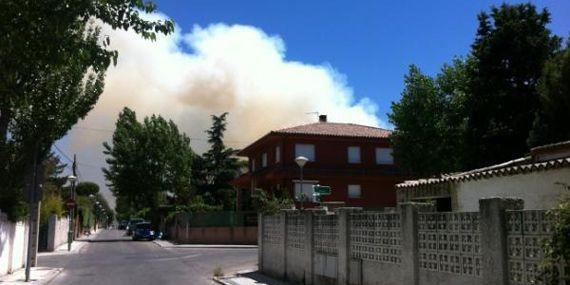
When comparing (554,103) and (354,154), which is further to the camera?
(354,154)

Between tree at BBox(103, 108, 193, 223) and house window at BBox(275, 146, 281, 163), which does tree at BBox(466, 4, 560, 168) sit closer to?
house window at BBox(275, 146, 281, 163)

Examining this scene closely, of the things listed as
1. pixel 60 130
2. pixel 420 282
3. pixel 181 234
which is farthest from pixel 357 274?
pixel 181 234

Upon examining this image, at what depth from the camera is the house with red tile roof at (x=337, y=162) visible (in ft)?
150

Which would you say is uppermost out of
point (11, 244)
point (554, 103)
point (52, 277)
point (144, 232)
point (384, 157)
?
point (384, 157)

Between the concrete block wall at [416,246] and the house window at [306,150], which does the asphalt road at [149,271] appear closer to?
the concrete block wall at [416,246]

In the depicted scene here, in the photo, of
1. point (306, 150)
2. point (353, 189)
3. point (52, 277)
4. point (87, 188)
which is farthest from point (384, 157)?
point (87, 188)

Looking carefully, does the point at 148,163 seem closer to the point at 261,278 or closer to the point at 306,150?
the point at 306,150

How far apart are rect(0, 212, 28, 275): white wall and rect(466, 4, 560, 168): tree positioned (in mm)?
20487

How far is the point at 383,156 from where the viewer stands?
48.6m

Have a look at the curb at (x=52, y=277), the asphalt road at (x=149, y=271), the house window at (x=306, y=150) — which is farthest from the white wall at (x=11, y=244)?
the house window at (x=306, y=150)

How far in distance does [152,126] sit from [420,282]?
5787 centimetres

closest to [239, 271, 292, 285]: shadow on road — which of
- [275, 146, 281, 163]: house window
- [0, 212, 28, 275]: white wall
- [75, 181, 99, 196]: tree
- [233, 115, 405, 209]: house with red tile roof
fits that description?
[0, 212, 28, 275]: white wall

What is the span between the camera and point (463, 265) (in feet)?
32.3

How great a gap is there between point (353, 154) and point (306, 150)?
378cm
